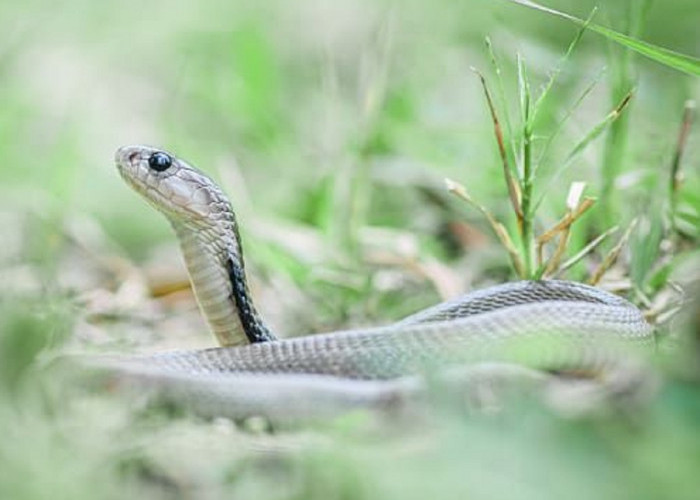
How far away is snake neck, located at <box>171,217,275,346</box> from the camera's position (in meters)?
3.63

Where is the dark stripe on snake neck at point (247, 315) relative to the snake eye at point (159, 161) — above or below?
below

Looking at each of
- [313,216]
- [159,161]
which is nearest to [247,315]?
[159,161]

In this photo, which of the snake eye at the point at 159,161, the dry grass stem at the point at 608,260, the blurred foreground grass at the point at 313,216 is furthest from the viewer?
the snake eye at the point at 159,161

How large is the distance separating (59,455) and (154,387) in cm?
42

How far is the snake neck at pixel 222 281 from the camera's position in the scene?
3633 mm

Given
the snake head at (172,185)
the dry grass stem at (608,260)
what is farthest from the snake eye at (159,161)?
the dry grass stem at (608,260)

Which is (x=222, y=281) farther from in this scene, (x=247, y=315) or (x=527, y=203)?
(x=527, y=203)

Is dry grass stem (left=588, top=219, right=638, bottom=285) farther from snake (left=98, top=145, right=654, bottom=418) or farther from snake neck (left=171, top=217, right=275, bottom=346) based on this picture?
snake neck (left=171, top=217, right=275, bottom=346)

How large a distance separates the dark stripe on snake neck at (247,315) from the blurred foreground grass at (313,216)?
47cm

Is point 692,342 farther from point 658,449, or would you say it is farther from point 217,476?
point 217,476

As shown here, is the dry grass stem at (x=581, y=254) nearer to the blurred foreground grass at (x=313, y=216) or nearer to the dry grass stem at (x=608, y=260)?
the dry grass stem at (x=608, y=260)

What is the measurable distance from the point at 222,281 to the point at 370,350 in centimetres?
91

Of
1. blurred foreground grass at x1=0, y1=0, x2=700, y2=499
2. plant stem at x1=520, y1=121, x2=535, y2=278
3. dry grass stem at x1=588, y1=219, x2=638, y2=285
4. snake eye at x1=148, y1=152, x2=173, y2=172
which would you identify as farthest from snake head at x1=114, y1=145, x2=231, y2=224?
dry grass stem at x1=588, y1=219, x2=638, y2=285

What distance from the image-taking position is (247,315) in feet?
12.0
